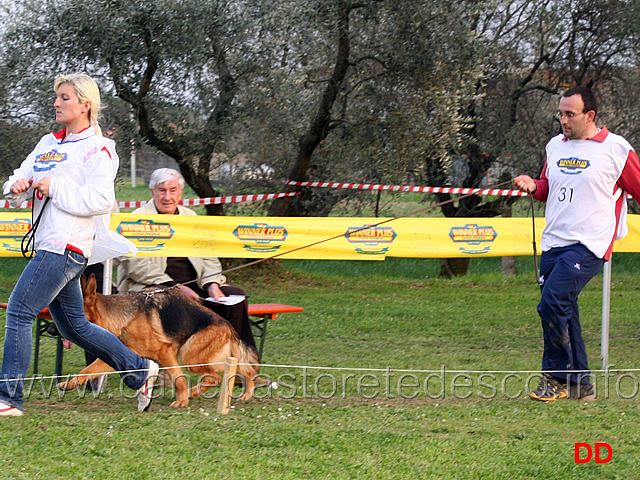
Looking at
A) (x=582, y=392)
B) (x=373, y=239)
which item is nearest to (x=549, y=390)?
(x=582, y=392)

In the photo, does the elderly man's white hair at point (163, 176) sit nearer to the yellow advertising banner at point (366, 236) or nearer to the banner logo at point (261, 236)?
the yellow advertising banner at point (366, 236)

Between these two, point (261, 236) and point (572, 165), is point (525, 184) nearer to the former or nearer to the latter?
point (572, 165)

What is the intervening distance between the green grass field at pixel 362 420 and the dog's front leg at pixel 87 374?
0.13 m

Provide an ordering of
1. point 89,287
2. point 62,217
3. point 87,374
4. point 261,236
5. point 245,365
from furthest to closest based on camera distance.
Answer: point 261,236 → point 245,365 → point 87,374 → point 89,287 → point 62,217

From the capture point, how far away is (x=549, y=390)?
4.95m

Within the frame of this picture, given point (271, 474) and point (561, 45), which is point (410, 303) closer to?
point (561, 45)

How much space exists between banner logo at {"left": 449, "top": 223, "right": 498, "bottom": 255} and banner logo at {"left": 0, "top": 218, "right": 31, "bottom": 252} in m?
3.58

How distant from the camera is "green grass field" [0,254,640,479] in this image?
3.45 m

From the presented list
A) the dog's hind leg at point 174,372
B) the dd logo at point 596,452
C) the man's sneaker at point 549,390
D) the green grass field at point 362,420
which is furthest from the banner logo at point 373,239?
the dd logo at point 596,452

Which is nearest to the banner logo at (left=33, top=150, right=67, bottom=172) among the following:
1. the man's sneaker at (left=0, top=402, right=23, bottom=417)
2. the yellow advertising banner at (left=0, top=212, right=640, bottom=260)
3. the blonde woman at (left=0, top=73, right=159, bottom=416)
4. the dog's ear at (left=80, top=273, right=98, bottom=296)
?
the blonde woman at (left=0, top=73, right=159, bottom=416)

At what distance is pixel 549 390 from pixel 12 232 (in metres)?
4.44

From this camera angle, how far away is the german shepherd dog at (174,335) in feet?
15.6

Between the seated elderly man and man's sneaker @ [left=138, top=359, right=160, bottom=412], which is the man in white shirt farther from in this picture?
man's sneaker @ [left=138, top=359, right=160, bottom=412]

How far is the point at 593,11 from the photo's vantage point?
1184cm
